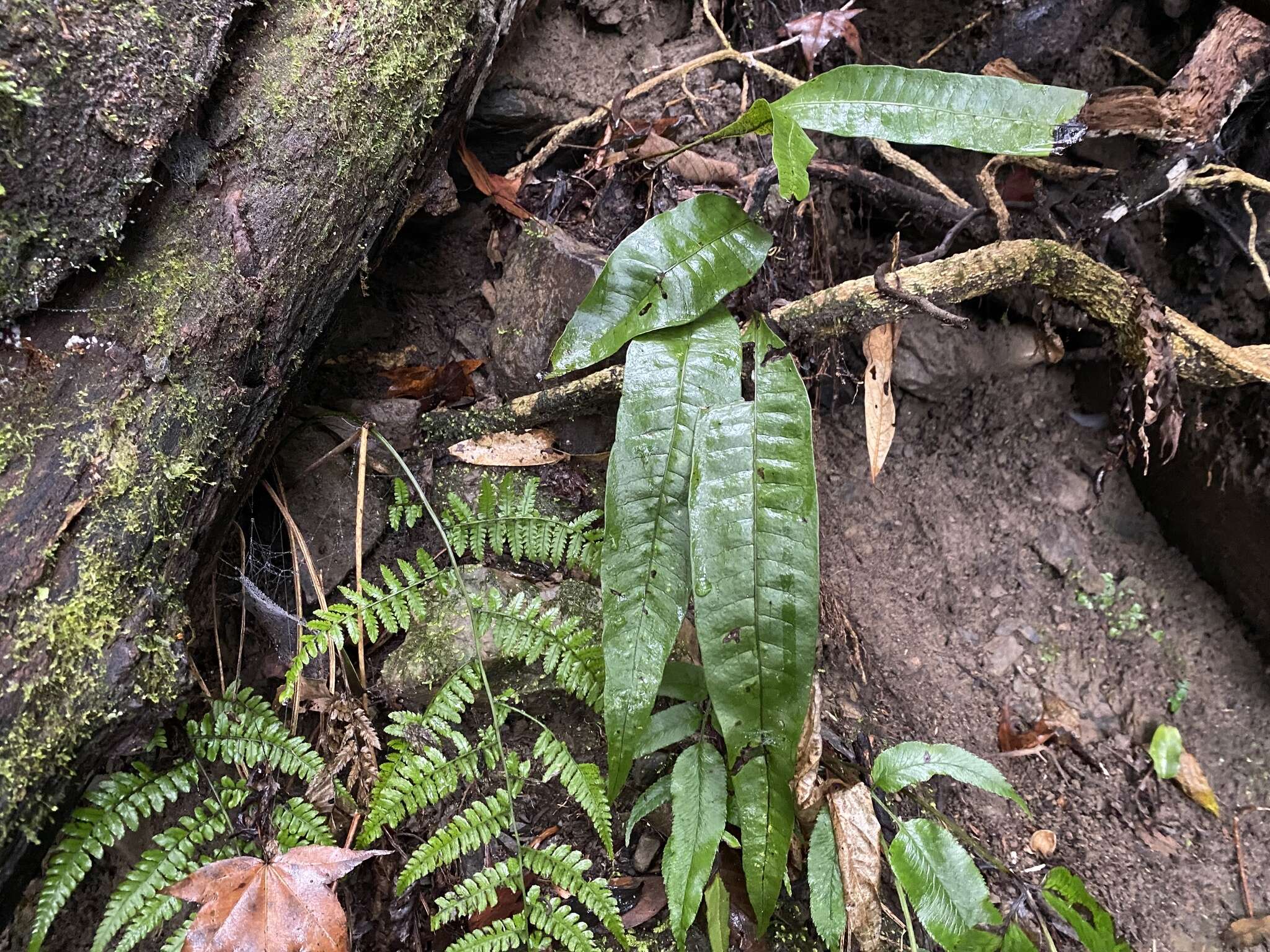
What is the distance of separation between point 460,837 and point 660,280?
114 cm

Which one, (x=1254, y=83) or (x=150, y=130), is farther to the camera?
(x=1254, y=83)

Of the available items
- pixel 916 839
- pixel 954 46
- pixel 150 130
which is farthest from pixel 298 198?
pixel 954 46

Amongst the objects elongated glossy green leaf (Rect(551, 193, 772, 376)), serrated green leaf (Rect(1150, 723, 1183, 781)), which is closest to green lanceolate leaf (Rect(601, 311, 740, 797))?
elongated glossy green leaf (Rect(551, 193, 772, 376))

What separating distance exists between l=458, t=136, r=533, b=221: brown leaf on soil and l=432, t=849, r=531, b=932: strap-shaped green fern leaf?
1.56 m

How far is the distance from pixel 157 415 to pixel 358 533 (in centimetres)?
55

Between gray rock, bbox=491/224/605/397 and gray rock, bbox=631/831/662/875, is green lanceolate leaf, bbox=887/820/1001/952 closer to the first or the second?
gray rock, bbox=631/831/662/875

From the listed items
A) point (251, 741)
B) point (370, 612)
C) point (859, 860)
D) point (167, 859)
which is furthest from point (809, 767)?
point (167, 859)

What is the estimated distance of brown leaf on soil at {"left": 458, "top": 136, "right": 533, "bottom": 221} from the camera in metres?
1.85

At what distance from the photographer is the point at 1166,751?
1966 mm

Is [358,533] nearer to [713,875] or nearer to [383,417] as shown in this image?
[383,417]

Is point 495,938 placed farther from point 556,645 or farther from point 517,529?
point 517,529

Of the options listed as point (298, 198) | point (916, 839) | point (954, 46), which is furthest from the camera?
point (954, 46)

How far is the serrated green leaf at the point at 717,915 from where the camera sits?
50.6 inches

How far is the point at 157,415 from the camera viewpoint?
42.5 inches
